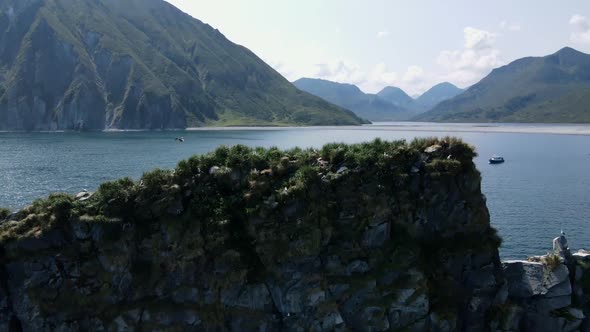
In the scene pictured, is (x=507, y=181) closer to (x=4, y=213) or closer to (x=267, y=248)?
(x=267, y=248)

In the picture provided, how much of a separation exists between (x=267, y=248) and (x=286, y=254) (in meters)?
1.66

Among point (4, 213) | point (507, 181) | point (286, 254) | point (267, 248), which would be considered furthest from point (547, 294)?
point (507, 181)

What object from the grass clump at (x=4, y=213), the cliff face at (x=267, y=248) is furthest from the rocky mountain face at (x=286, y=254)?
the grass clump at (x=4, y=213)

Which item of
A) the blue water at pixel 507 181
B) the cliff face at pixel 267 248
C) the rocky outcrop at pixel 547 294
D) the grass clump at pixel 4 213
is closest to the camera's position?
the cliff face at pixel 267 248

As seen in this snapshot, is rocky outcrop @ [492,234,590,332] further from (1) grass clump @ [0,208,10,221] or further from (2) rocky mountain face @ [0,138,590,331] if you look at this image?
(1) grass clump @ [0,208,10,221]

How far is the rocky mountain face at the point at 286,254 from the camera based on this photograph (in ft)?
115

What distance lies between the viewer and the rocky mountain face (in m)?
35.1

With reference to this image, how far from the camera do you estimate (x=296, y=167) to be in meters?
40.7

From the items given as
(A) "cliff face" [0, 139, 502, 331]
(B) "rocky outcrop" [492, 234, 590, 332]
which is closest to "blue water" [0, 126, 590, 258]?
(B) "rocky outcrop" [492, 234, 590, 332]

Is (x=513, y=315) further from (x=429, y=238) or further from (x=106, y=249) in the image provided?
(x=106, y=249)

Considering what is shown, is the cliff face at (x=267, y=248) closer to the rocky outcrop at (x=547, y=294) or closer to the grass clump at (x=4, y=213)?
the grass clump at (x=4, y=213)

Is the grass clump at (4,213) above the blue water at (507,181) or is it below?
above

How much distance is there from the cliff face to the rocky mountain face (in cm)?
10

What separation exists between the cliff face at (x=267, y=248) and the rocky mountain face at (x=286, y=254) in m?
0.10
